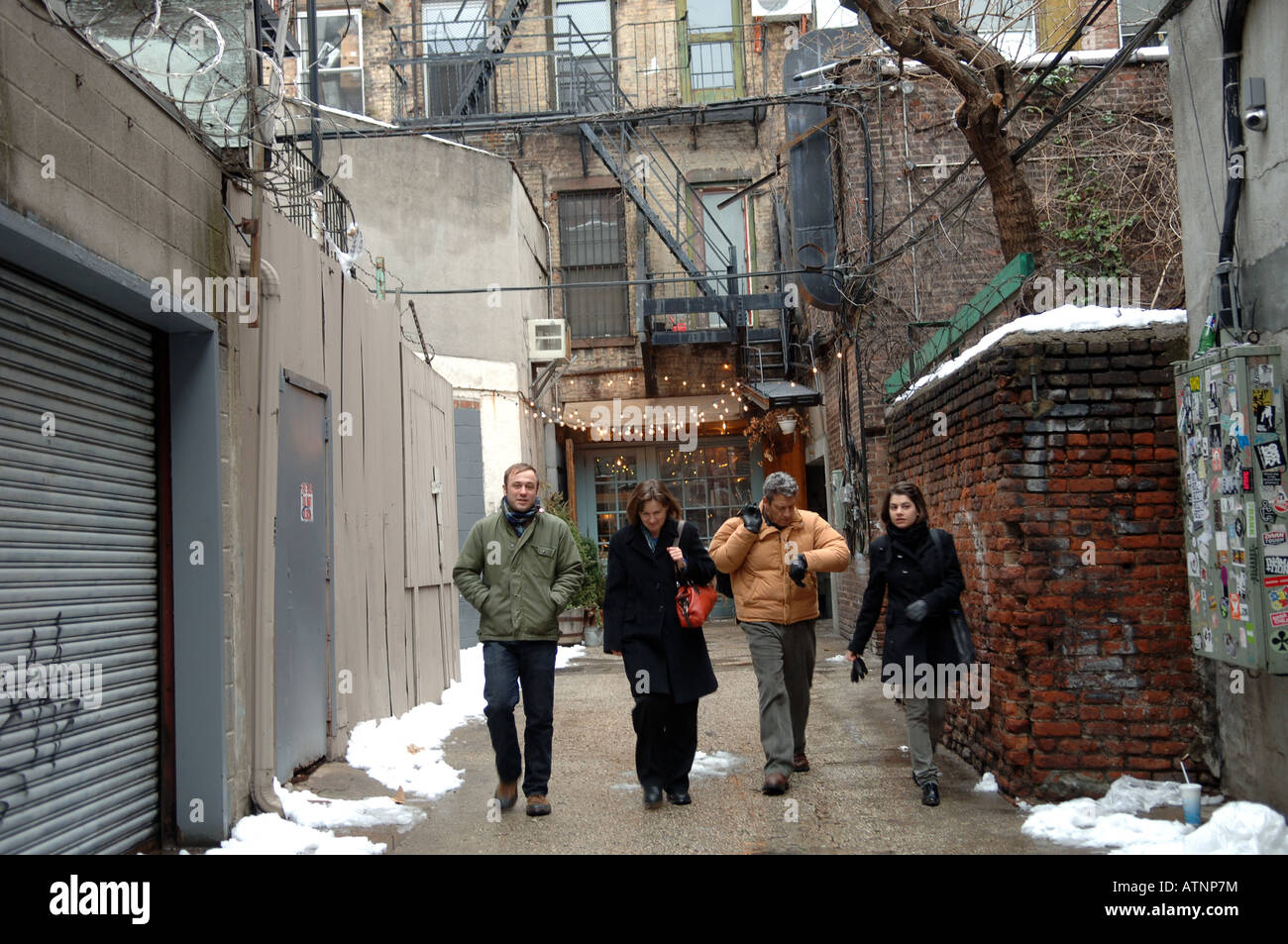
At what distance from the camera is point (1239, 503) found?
17.7 feet

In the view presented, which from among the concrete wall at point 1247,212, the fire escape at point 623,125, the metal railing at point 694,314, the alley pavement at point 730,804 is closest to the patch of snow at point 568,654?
the fire escape at point 623,125

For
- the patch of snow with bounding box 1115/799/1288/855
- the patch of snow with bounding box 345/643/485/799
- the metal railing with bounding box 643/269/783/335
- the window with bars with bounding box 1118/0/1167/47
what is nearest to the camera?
the patch of snow with bounding box 1115/799/1288/855

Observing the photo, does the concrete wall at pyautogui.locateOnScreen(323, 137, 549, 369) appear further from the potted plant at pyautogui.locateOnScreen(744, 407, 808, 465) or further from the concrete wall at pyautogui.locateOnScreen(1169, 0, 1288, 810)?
the concrete wall at pyautogui.locateOnScreen(1169, 0, 1288, 810)

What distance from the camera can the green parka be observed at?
6.50 metres

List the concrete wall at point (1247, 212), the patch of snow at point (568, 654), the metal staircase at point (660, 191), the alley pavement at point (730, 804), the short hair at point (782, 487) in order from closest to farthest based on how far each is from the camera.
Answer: the concrete wall at point (1247, 212), the alley pavement at point (730, 804), the short hair at point (782, 487), the patch of snow at point (568, 654), the metal staircase at point (660, 191)

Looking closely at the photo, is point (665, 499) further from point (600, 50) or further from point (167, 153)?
point (600, 50)

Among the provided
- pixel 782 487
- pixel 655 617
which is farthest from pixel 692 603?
pixel 782 487

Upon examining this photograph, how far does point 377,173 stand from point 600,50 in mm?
6538

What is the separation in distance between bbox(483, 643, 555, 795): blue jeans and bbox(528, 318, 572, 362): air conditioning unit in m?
11.4

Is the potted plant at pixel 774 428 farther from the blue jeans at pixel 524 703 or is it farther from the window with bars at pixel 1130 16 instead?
the blue jeans at pixel 524 703

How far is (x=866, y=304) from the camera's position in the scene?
1380 centimetres

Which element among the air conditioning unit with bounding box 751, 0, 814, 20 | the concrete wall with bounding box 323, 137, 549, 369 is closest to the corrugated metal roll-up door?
the concrete wall with bounding box 323, 137, 549, 369

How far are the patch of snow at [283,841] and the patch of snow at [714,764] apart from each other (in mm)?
2434

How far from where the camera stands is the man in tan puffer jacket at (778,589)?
679 cm
